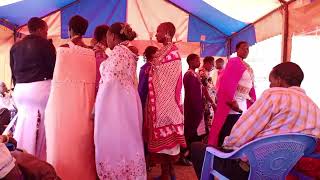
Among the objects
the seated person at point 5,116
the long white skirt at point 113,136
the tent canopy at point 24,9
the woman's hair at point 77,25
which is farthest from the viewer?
the tent canopy at point 24,9

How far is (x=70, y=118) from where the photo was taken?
308cm

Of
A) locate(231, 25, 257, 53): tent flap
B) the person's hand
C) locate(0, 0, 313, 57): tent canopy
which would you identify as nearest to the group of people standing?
the person's hand

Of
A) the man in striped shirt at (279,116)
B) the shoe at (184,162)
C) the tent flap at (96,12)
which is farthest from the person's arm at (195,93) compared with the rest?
the man in striped shirt at (279,116)

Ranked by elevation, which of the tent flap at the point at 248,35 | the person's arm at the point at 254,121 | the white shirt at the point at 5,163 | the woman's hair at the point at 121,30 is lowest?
the white shirt at the point at 5,163

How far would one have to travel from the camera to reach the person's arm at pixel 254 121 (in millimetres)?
2324

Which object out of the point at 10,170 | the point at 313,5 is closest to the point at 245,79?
the point at 313,5

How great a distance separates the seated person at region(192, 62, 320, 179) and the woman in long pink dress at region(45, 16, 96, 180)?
128 centimetres

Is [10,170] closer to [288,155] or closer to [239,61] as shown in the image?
[288,155]

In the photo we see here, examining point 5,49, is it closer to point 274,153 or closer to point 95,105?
point 95,105

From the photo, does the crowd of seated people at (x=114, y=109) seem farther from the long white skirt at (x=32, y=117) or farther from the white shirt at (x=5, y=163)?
the white shirt at (x=5, y=163)

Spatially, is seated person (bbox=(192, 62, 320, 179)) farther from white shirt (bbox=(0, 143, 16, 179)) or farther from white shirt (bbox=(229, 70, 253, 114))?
white shirt (bbox=(229, 70, 253, 114))

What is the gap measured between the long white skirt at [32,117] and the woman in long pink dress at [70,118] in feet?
1.16

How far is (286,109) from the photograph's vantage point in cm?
228

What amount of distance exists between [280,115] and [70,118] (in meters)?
1.66
